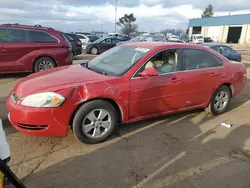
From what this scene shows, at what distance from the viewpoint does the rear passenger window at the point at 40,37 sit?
7.51 m

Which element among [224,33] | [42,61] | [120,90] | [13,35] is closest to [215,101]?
[120,90]

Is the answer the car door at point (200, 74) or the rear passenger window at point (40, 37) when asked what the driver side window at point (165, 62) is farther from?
the rear passenger window at point (40, 37)

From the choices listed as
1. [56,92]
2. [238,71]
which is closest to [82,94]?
[56,92]

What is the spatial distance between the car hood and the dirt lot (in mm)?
824

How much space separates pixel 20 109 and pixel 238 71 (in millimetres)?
4464

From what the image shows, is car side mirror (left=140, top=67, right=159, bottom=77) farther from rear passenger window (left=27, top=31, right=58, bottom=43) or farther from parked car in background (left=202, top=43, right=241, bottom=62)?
parked car in background (left=202, top=43, right=241, bottom=62)

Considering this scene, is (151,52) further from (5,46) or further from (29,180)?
(5,46)

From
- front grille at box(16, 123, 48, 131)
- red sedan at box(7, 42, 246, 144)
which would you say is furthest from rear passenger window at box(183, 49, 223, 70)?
front grille at box(16, 123, 48, 131)

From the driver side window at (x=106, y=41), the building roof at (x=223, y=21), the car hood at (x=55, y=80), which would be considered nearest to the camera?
the car hood at (x=55, y=80)

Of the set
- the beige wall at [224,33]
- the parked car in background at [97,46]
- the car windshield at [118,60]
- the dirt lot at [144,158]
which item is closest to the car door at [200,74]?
the dirt lot at [144,158]

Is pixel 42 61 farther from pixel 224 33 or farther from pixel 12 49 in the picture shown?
pixel 224 33

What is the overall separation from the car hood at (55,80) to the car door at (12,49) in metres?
4.10

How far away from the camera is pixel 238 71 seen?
496 centimetres

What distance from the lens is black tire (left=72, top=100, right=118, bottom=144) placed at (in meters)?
3.16
